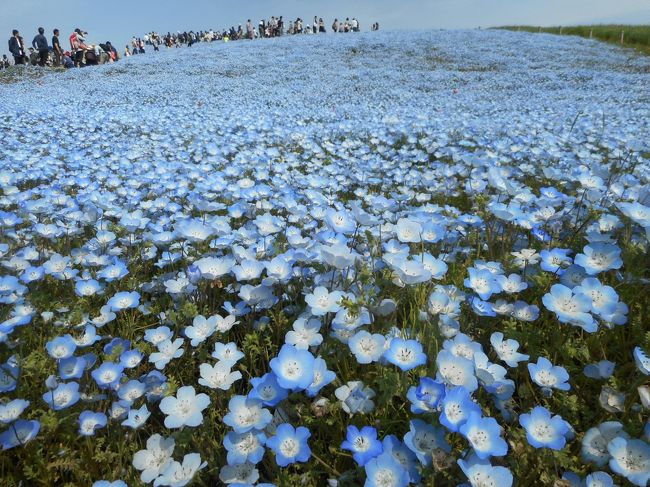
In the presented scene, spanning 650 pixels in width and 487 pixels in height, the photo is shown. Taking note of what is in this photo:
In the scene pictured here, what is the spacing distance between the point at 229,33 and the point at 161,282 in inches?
1816

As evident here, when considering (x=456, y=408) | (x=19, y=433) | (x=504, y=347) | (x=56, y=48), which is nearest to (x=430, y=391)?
(x=456, y=408)

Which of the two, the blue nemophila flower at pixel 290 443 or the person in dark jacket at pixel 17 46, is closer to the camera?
the blue nemophila flower at pixel 290 443

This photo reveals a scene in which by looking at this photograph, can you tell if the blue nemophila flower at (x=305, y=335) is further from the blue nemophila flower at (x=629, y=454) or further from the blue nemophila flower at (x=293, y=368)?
the blue nemophila flower at (x=629, y=454)

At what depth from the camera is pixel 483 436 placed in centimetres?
120

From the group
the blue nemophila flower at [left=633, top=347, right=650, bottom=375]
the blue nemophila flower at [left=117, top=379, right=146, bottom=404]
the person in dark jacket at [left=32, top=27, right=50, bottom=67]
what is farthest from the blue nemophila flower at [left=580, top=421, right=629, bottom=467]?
the person in dark jacket at [left=32, top=27, right=50, bottom=67]

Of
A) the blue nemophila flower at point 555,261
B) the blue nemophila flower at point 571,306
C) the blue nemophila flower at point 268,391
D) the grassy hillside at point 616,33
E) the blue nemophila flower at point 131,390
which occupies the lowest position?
the blue nemophila flower at point 131,390

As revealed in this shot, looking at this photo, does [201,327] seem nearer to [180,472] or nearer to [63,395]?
[63,395]

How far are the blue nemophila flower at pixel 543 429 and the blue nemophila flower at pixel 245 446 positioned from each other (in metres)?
0.82

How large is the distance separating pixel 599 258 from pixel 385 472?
1.41 metres

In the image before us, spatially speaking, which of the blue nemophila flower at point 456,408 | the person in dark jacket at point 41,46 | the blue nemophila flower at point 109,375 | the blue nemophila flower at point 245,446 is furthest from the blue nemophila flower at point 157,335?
the person in dark jacket at point 41,46

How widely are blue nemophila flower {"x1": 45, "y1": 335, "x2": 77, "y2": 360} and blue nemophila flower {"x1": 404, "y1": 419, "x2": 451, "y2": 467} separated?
139cm

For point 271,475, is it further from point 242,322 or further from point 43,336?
point 43,336

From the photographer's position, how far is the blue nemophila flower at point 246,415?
1329 millimetres

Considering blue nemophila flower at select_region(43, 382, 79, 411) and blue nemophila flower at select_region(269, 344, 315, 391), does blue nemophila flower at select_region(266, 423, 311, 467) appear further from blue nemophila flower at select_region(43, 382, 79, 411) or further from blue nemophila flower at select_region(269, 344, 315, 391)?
blue nemophila flower at select_region(43, 382, 79, 411)
